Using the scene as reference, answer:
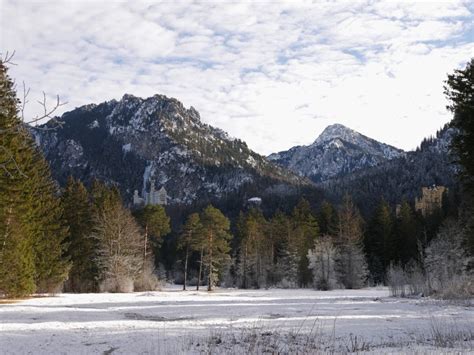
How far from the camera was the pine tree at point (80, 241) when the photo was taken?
46.7m

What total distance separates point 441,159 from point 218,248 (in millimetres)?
162409

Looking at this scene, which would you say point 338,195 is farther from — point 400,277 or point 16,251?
point 16,251

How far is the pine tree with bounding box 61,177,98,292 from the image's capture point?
4672cm

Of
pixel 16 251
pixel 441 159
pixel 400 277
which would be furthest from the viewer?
pixel 441 159

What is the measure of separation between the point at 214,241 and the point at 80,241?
55.5 ft

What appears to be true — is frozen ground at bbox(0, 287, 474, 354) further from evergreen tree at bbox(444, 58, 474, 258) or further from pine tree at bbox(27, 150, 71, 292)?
pine tree at bbox(27, 150, 71, 292)

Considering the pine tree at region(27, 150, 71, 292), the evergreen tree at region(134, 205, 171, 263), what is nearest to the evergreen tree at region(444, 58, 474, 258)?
the pine tree at region(27, 150, 71, 292)

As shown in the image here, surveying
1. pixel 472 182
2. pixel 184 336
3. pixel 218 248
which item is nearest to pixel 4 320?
pixel 184 336

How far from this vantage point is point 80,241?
154ft

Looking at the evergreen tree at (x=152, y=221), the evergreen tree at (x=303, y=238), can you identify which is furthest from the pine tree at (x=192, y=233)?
the evergreen tree at (x=303, y=238)

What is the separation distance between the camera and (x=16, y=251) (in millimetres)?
27953

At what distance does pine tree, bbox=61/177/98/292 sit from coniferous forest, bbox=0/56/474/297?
0.10 meters

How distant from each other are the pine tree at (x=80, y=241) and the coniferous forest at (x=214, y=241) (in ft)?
0.33

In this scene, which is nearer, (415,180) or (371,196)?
(371,196)
